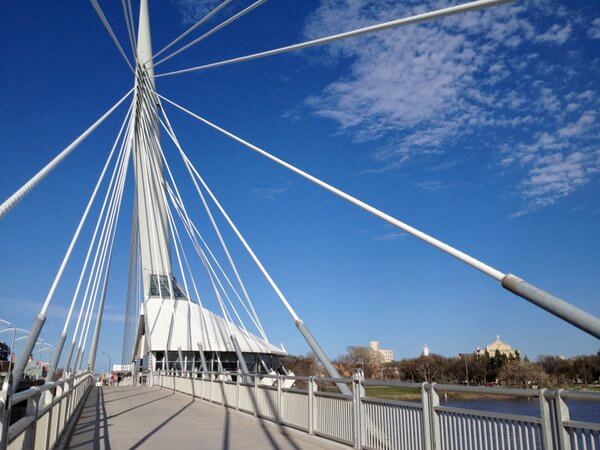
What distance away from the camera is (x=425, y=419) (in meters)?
7.36

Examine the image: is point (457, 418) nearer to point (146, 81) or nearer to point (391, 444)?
point (391, 444)

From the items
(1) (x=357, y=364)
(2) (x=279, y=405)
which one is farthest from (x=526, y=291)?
(1) (x=357, y=364)

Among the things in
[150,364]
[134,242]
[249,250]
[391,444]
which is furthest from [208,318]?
[391,444]

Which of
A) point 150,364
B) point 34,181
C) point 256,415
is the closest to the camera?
point 34,181

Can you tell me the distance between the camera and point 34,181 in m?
11.9

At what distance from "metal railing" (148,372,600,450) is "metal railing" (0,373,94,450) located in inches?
169

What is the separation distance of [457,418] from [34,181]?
9347 millimetres

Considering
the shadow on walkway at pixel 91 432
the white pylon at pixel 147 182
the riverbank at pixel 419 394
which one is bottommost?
the shadow on walkway at pixel 91 432

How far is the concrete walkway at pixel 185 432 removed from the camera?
32.2 ft

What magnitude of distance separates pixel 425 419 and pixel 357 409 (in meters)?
1.87

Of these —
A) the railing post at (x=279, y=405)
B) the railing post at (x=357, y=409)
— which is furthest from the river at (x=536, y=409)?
the railing post at (x=279, y=405)

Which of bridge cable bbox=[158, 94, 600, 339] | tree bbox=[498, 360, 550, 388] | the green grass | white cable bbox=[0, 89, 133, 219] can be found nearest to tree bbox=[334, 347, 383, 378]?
tree bbox=[498, 360, 550, 388]

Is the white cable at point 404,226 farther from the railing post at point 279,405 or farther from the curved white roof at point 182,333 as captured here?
the curved white roof at point 182,333

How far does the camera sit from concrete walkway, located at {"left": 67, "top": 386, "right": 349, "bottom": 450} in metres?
9.82
